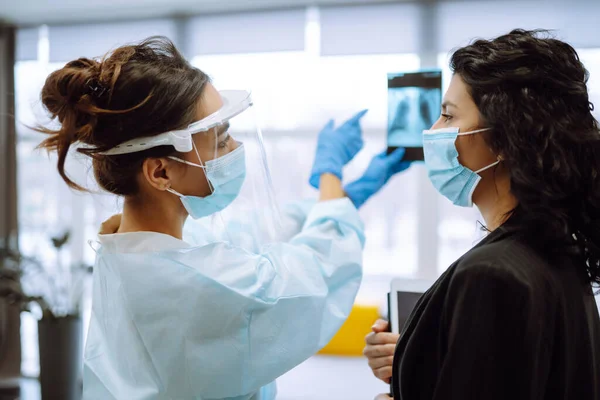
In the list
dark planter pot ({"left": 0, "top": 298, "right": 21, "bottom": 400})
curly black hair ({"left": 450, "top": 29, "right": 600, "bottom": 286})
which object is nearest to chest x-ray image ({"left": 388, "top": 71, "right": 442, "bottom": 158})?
curly black hair ({"left": 450, "top": 29, "right": 600, "bottom": 286})

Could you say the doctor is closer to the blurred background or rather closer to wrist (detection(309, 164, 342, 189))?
wrist (detection(309, 164, 342, 189))

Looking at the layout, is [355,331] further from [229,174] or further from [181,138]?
[181,138]

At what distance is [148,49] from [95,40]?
2389mm

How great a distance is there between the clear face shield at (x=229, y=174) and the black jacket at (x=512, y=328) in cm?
59

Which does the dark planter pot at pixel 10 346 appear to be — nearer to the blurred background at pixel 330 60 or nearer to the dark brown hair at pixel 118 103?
the blurred background at pixel 330 60

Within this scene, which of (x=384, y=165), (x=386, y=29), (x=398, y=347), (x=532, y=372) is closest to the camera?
(x=532, y=372)

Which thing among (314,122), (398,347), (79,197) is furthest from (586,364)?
(79,197)

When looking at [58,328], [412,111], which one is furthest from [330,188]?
[58,328]

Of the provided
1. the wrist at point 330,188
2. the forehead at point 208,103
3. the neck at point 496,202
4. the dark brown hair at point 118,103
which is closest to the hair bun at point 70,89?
the dark brown hair at point 118,103

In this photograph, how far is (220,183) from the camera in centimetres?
124

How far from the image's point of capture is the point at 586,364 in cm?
86

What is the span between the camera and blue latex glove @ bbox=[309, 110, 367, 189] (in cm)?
161

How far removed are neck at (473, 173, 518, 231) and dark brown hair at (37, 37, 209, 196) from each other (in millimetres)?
651

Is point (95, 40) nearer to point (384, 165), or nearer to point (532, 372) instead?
point (384, 165)
